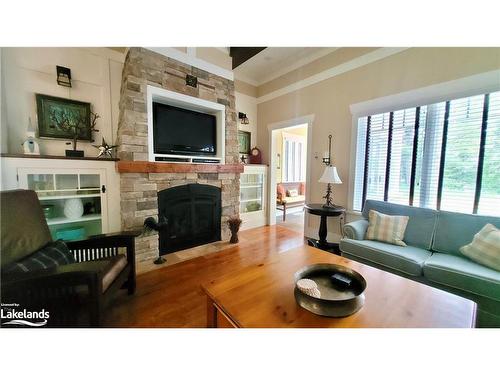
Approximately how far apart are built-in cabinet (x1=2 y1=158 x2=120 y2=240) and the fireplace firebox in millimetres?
532

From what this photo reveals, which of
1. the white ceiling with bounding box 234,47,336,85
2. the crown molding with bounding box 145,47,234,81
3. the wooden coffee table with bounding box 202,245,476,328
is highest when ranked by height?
the white ceiling with bounding box 234,47,336,85

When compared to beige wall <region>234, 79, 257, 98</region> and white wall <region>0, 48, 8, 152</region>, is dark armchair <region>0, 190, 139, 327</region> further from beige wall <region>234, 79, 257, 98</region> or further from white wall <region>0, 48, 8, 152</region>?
beige wall <region>234, 79, 257, 98</region>

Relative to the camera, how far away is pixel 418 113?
215 cm

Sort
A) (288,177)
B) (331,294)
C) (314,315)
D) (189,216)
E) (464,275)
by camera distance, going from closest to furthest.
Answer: (314,315)
(331,294)
(464,275)
(189,216)
(288,177)

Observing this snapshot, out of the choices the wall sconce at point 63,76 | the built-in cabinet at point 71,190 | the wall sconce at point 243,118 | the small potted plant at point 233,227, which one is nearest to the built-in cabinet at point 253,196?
the small potted plant at point 233,227

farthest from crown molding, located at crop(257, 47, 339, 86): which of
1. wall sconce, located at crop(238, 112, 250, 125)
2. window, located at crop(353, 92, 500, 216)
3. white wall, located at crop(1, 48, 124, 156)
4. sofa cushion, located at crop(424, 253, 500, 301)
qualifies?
sofa cushion, located at crop(424, 253, 500, 301)

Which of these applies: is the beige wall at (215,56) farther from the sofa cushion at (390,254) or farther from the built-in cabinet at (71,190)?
the sofa cushion at (390,254)

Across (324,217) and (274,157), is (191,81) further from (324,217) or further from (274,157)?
(324,217)

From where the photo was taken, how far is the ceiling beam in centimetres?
265

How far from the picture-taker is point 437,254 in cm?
171

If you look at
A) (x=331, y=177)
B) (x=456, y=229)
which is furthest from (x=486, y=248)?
(x=331, y=177)

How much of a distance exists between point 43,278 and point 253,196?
10.1 ft
